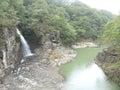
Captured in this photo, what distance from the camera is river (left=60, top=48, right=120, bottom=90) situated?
776 inches

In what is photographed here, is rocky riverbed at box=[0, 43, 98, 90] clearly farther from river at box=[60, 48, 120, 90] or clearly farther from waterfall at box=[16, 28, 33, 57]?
waterfall at box=[16, 28, 33, 57]

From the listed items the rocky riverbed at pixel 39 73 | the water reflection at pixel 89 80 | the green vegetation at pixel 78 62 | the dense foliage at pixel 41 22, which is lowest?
the water reflection at pixel 89 80

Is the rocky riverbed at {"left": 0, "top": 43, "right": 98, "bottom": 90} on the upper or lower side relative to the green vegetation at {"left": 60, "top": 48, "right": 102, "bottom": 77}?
upper

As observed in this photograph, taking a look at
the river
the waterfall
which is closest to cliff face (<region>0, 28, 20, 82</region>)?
the waterfall

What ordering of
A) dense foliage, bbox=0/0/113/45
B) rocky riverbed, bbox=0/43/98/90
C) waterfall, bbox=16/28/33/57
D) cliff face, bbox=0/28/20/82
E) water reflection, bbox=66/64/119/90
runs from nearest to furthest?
rocky riverbed, bbox=0/43/98/90, water reflection, bbox=66/64/119/90, cliff face, bbox=0/28/20/82, dense foliage, bbox=0/0/113/45, waterfall, bbox=16/28/33/57

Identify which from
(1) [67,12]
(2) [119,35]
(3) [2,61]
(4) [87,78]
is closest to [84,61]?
(4) [87,78]

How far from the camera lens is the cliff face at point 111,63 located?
19.6 m

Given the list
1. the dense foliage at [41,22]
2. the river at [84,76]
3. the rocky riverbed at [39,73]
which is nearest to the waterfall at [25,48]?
the rocky riverbed at [39,73]

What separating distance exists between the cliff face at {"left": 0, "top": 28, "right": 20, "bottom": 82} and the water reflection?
5.51 metres

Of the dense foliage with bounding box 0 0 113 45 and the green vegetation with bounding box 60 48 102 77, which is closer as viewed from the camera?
the green vegetation with bounding box 60 48 102 77

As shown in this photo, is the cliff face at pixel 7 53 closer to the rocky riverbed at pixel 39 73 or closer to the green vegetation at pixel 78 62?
the rocky riverbed at pixel 39 73

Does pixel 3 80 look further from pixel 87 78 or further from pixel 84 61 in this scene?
pixel 84 61

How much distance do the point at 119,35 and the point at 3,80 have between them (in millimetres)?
10265

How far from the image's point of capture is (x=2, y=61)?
2098 centimetres
